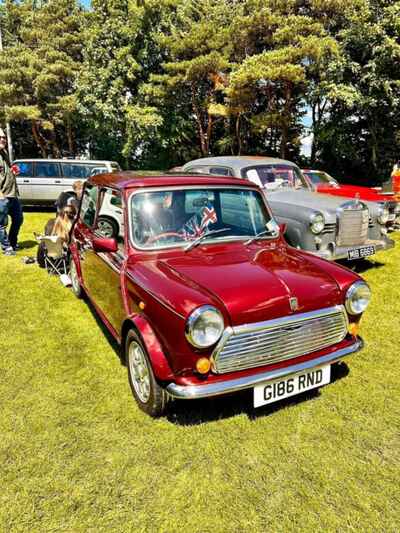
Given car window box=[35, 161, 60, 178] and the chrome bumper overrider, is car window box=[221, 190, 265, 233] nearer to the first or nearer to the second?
the chrome bumper overrider

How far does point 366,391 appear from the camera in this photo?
3252 millimetres

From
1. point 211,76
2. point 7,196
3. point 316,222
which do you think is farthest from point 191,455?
point 211,76

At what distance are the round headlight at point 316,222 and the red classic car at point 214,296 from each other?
5.97 feet

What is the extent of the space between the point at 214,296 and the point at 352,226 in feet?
13.4

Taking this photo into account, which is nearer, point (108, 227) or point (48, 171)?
point (108, 227)

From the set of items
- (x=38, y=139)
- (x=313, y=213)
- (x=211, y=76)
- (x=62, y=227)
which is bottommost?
(x=62, y=227)

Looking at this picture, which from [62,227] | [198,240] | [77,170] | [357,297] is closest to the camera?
[357,297]

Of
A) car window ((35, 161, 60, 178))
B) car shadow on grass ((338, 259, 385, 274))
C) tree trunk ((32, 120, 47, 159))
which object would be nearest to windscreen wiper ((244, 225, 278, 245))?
car shadow on grass ((338, 259, 385, 274))

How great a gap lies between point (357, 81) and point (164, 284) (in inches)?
633

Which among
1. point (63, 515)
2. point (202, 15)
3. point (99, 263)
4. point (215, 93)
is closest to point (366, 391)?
point (63, 515)

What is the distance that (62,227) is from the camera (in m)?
6.42

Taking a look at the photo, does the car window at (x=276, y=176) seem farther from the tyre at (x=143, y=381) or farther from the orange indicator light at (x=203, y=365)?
the orange indicator light at (x=203, y=365)

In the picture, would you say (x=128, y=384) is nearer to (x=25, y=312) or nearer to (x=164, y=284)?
(x=164, y=284)

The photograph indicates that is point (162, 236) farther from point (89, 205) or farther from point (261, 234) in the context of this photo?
point (89, 205)
